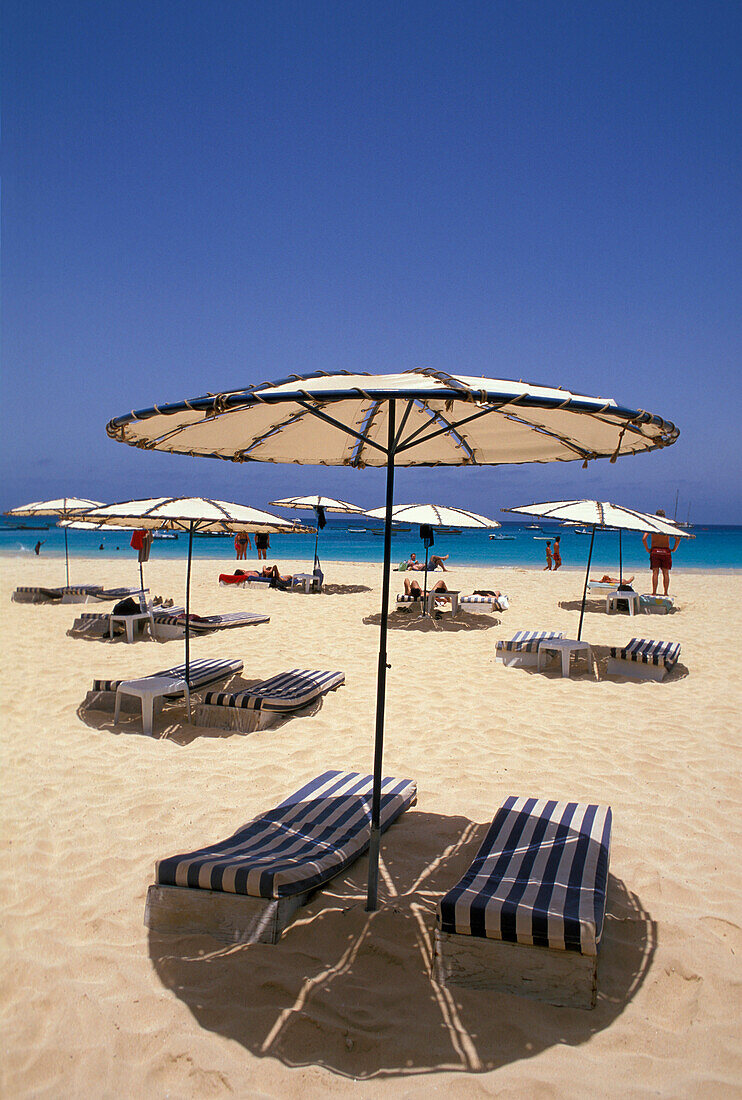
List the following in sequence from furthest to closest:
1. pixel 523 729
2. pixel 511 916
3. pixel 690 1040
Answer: pixel 523 729 → pixel 511 916 → pixel 690 1040

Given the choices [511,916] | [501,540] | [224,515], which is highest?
[224,515]

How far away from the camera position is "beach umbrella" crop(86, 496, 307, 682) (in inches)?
266

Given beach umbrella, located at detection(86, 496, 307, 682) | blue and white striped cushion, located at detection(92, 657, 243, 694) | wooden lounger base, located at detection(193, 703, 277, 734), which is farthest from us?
beach umbrella, located at detection(86, 496, 307, 682)

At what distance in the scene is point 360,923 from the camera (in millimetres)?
3098

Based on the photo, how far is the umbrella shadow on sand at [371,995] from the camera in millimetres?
2338

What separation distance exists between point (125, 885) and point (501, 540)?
70.7 metres

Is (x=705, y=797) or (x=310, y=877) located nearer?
(x=310, y=877)

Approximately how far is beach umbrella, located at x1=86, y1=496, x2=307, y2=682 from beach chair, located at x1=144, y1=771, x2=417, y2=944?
3195 millimetres

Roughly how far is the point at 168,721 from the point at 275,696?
3.69 ft

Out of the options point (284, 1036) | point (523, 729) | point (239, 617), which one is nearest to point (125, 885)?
point (284, 1036)

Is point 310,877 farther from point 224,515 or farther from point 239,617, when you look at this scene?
point 239,617

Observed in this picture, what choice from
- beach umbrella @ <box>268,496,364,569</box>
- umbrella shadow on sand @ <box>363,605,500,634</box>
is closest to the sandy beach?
umbrella shadow on sand @ <box>363,605,500,634</box>

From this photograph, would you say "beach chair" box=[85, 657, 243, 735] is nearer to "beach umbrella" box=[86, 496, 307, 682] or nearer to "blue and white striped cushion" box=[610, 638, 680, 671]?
"beach umbrella" box=[86, 496, 307, 682]

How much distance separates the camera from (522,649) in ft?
27.8
